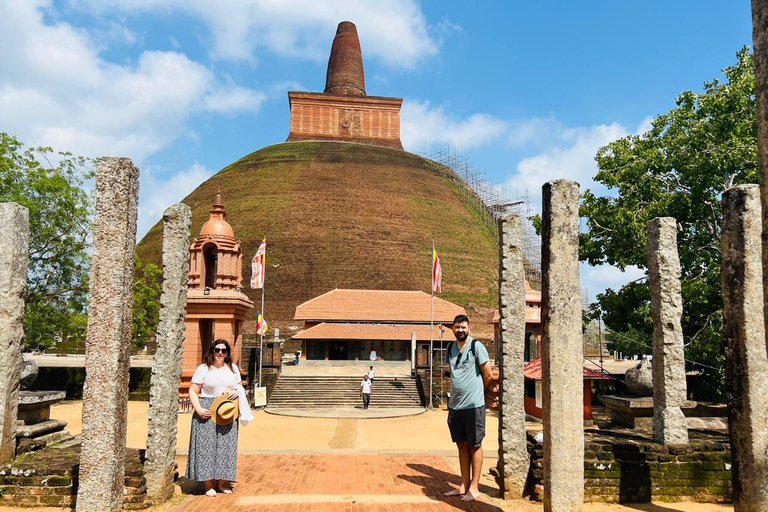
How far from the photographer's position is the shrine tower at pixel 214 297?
810 inches

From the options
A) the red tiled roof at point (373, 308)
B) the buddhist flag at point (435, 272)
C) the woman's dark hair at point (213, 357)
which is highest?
the buddhist flag at point (435, 272)

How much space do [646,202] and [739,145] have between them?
2633 millimetres

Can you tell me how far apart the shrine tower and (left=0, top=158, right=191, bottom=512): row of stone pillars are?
1315cm

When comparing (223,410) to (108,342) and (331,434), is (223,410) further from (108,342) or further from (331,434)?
(331,434)

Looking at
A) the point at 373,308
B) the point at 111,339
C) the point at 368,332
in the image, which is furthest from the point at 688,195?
the point at 373,308

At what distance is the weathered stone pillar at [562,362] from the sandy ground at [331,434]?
215 centimetres

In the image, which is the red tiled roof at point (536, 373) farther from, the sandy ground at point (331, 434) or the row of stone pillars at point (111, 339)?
the row of stone pillars at point (111, 339)

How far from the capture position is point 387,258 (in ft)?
136

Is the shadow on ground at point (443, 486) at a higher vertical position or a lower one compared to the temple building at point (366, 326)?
lower

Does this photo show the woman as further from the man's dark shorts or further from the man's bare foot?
the man's bare foot

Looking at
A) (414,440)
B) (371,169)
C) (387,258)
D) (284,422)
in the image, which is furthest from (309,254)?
(414,440)

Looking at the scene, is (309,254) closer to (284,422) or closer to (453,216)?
(453,216)

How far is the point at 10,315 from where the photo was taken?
610 centimetres

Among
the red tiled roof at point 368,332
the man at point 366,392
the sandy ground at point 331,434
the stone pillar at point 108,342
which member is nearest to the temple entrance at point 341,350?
the red tiled roof at point 368,332
